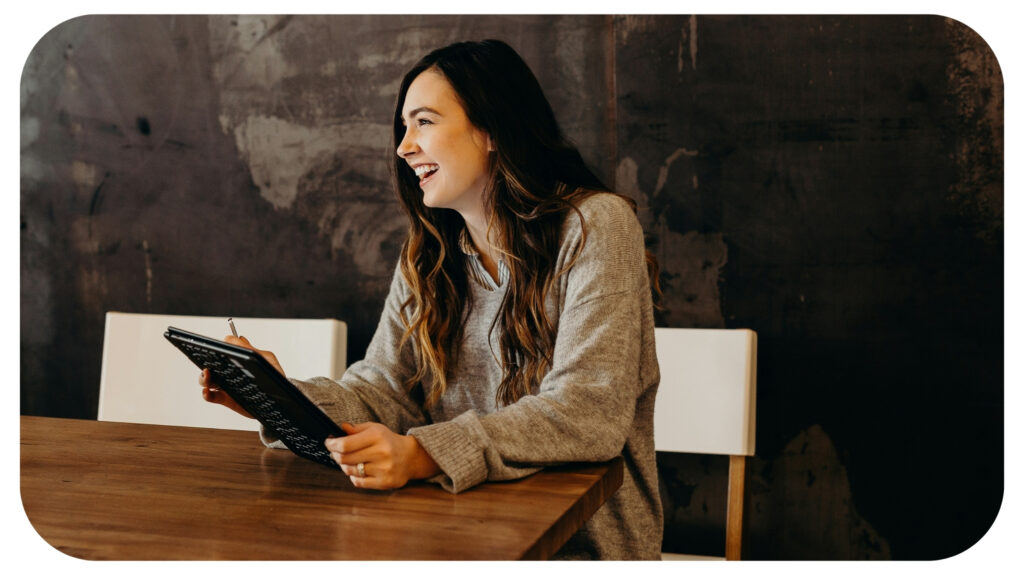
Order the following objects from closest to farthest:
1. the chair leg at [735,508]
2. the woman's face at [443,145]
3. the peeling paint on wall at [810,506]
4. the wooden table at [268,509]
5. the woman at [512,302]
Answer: the wooden table at [268,509] < the woman at [512,302] < the woman's face at [443,145] < the chair leg at [735,508] < the peeling paint on wall at [810,506]

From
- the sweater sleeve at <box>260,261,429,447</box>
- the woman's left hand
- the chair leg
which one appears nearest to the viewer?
the woman's left hand

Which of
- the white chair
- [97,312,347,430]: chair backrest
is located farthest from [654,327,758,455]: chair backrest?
[97,312,347,430]: chair backrest

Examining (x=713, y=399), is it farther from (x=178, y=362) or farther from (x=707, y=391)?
(x=178, y=362)

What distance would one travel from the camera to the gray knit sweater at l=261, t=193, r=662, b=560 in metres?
0.77

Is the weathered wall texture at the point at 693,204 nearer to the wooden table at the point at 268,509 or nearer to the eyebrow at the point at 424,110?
the eyebrow at the point at 424,110

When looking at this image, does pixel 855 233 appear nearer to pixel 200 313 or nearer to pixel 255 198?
pixel 255 198

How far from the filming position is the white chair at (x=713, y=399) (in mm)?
1359

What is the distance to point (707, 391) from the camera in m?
1.40

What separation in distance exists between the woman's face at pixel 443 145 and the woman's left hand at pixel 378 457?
1.38ft

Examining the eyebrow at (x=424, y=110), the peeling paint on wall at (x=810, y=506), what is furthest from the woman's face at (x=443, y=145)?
the peeling paint on wall at (x=810, y=506)

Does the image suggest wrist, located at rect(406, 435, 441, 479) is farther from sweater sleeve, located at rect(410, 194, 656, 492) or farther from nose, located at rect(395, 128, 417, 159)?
nose, located at rect(395, 128, 417, 159)

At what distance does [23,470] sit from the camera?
86cm

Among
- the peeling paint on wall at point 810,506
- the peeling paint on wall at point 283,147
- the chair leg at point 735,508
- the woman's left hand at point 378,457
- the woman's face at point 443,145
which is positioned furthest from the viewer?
the peeling paint on wall at point 283,147

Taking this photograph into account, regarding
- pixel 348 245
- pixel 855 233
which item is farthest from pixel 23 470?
pixel 855 233
